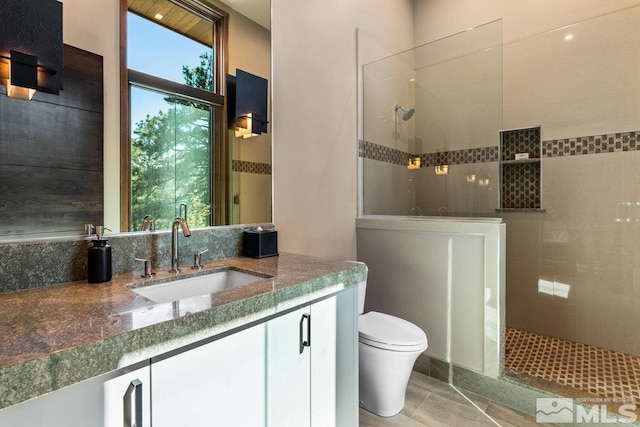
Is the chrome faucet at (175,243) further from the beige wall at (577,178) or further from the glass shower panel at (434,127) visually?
the beige wall at (577,178)

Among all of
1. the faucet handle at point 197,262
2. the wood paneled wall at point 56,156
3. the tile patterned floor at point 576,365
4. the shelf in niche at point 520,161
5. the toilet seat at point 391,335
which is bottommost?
the tile patterned floor at point 576,365

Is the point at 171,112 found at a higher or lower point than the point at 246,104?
lower

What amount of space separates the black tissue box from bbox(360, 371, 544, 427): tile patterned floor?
107 cm

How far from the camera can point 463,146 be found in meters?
2.74

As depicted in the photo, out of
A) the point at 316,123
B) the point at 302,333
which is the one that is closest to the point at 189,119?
the point at 316,123

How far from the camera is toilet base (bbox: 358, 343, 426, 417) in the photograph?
1733mm

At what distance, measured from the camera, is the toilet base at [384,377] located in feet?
5.69

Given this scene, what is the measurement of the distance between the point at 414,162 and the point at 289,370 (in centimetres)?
227

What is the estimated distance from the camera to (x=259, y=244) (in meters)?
1.63

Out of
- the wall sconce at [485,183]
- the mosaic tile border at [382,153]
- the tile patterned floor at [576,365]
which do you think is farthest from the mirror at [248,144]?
the tile patterned floor at [576,365]

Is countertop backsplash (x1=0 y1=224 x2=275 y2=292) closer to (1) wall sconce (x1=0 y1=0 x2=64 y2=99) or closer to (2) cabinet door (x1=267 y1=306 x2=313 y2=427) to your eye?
(1) wall sconce (x1=0 y1=0 x2=64 y2=99)

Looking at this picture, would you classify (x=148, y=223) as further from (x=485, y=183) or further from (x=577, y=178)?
(x=577, y=178)

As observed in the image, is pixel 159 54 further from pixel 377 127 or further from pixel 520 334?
pixel 520 334

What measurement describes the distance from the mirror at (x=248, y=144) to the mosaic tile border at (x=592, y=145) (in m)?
2.39
